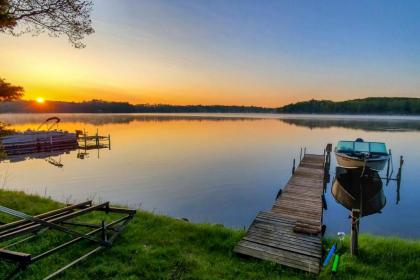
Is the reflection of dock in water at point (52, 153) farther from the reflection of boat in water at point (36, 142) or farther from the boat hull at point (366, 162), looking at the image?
the boat hull at point (366, 162)

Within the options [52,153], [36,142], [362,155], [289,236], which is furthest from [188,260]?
[36,142]

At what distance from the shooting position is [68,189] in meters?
16.6

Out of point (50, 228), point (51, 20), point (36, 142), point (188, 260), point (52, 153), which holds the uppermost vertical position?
point (51, 20)

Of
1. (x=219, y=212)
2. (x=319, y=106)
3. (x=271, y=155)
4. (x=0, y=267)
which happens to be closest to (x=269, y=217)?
(x=219, y=212)

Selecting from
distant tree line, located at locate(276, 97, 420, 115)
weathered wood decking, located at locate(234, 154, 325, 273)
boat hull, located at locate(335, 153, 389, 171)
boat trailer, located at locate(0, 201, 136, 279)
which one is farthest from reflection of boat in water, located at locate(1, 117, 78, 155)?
distant tree line, located at locate(276, 97, 420, 115)

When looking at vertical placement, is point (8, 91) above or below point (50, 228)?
above

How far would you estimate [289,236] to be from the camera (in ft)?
24.9

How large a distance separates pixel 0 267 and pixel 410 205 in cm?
1766

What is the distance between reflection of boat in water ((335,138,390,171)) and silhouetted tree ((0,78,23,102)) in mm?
17528

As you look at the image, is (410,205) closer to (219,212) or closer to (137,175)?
(219,212)

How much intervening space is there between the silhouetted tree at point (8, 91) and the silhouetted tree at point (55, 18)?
5.54 feet

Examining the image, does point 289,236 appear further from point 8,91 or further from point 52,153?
point 52,153

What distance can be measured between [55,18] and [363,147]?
1976 centimetres

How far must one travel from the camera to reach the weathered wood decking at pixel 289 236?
20.6 feet
